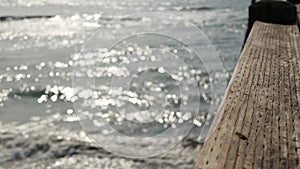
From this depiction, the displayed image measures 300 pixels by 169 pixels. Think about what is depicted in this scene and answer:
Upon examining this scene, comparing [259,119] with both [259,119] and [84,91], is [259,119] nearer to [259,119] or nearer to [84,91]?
[259,119]

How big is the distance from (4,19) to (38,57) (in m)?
12.6

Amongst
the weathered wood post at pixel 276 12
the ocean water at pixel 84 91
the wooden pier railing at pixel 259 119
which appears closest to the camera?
the wooden pier railing at pixel 259 119

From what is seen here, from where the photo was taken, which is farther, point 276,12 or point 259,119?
point 276,12

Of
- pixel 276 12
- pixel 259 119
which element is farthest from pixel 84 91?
pixel 259 119

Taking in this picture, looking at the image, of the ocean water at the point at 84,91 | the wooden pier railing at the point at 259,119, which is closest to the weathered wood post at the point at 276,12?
the wooden pier railing at the point at 259,119

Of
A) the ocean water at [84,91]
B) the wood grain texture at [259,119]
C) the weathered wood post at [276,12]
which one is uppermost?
the weathered wood post at [276,12]

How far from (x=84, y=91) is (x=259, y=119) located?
34.7ft

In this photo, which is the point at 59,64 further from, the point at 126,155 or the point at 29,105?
the point at 126,155

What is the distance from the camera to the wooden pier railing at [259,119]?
2105mm

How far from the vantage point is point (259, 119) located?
8.57 ft

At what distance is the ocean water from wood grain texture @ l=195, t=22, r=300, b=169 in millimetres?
4108

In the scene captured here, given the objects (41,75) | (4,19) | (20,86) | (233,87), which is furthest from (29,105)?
(4,19)

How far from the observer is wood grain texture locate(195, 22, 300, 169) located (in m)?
2.11

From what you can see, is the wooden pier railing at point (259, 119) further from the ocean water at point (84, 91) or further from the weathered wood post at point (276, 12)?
the ocean water at point (84, 91)
